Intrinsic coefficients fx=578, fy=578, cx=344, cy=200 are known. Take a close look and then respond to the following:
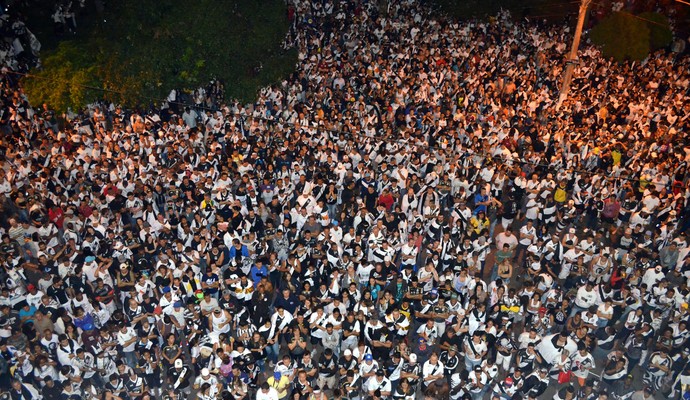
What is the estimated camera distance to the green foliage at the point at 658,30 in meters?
20.4

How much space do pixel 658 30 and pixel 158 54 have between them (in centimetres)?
1718

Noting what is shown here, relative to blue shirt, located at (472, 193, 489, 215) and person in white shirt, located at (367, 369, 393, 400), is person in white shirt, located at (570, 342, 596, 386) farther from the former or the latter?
blue shirt, located at (472, 193, 489, 215)

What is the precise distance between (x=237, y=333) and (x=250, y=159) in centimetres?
540

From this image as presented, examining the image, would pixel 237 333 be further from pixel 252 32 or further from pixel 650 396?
pixel 252 32

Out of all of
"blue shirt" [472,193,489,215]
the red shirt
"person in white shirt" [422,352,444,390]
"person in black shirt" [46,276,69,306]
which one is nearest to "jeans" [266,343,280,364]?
"person in white shirt" [422,352,444,390]

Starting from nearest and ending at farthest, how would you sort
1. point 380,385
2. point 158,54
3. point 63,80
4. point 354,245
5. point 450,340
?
point 380,385, point 450,340, point 354,245, point 158,54, point 63,80

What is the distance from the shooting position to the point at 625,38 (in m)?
18.9

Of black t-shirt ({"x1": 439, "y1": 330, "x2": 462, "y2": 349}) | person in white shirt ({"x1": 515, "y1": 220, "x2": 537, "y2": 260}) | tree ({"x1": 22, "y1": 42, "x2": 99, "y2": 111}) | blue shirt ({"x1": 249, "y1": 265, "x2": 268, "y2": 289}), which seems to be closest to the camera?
black t-shirt ({"x1": 439, "y1": 330, "x2": 462, "y2": 349})

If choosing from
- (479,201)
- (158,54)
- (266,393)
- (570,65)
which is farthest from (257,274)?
(570,65)

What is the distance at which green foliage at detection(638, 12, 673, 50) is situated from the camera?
67.1ft

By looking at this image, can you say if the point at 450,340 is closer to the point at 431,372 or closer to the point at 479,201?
the point at 431,372

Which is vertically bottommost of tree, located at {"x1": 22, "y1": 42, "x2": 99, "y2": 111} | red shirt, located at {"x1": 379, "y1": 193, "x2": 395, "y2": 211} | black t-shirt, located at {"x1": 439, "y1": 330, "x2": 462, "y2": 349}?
black t-shirt, located at {"x1": 439, "y1": 330, "x2": 462, "y2": 349}

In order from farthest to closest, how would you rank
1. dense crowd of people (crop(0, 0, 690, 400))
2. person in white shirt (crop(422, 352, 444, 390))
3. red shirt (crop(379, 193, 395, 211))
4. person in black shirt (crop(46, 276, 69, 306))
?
red shirt (crop(379, 193, 395, 211)), person in black shirt (crop(46, 276, 69, 306)), dense crowd of people (crop(0, 0, 690, 400)), person in white shirt (crop(422, 352, 444, 390))

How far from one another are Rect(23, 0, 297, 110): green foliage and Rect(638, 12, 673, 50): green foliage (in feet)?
45.1
